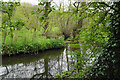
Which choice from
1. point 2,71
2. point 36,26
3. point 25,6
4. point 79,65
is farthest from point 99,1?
point 25,6

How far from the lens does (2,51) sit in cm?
380

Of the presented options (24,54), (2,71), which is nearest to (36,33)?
(24,54)

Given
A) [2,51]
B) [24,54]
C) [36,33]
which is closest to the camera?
A: [2,51]

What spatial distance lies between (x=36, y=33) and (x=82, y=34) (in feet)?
14.1

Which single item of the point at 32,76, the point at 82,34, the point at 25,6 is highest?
the point at 25,6

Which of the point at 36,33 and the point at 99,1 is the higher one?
the point at 99,1

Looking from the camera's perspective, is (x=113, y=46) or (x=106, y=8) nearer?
(x=113, y=46)

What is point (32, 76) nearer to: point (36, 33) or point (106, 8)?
point (106, 8)

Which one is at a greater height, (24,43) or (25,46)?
(24,43)

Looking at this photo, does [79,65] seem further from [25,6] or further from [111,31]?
[25,6]

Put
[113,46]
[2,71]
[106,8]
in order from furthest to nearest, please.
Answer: [2,71] → [106,8] → [113,46]

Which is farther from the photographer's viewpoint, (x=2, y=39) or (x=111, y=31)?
(x=2, y=39)

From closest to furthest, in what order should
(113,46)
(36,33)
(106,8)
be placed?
(113,46) < (106,8) < (36,33)

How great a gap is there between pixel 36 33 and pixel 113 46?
461 cm
